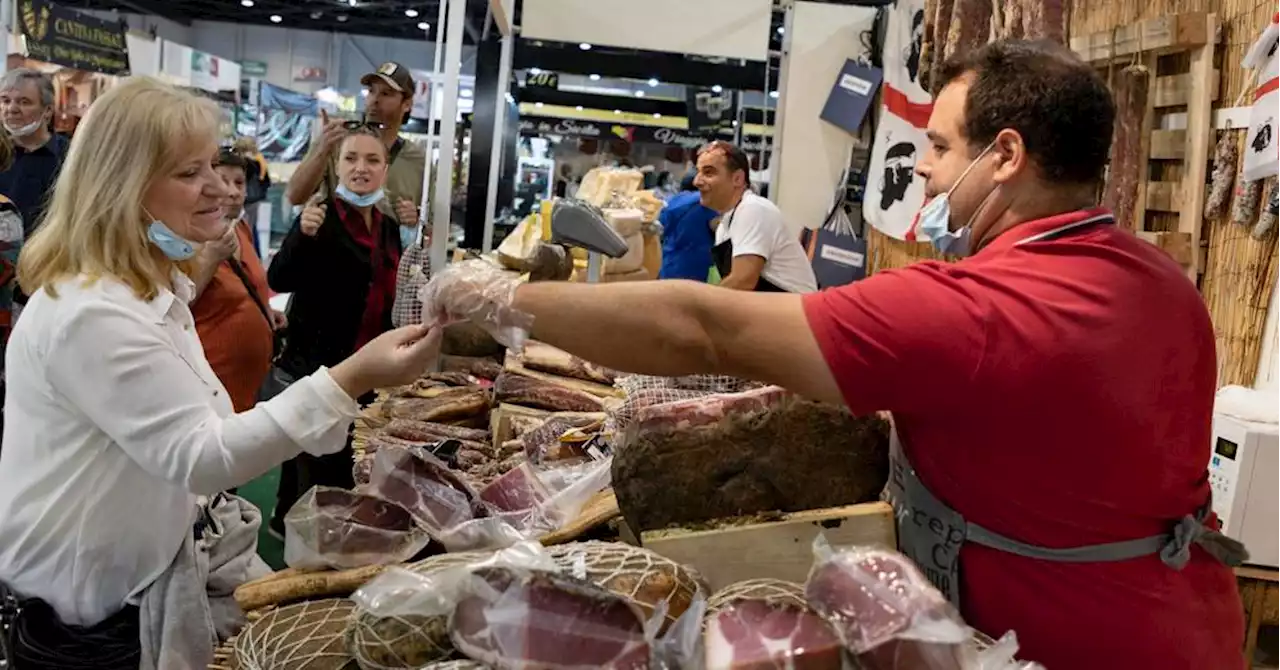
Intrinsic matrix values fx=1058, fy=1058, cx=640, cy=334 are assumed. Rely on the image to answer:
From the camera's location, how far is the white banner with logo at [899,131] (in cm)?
669

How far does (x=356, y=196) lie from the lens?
14.2ft

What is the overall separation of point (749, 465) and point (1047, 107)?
70 cm

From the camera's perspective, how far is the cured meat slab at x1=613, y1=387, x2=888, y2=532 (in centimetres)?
170

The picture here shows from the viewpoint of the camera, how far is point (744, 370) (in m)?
1.45

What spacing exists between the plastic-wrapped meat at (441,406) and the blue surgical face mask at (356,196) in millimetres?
971

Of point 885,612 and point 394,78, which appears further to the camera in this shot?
point 394,78

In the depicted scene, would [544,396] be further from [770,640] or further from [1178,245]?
[770,640]

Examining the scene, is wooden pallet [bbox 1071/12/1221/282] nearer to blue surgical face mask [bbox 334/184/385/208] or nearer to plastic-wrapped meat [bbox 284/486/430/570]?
blue surgical face mask [bbox 334/184/385/208]

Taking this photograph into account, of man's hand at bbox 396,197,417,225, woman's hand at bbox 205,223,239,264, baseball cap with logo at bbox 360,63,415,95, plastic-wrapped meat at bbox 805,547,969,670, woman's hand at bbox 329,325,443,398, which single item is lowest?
plastic-wrapped meat at bbox 805,547,969,670

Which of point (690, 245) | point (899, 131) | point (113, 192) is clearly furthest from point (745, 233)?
point (113, 192)

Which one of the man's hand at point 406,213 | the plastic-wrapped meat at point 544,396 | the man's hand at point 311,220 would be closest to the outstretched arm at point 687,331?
the plastic-wrapped meat at point 544,396

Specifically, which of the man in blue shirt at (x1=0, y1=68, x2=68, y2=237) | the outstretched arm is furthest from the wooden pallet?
the man in blue shirt at (x1=0, y1=68, x2=68, y2=237)

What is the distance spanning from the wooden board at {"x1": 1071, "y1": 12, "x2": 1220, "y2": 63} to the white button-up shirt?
9.53 feet

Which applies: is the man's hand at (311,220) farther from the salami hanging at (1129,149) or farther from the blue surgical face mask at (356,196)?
the salami hanging at (1129,149)
